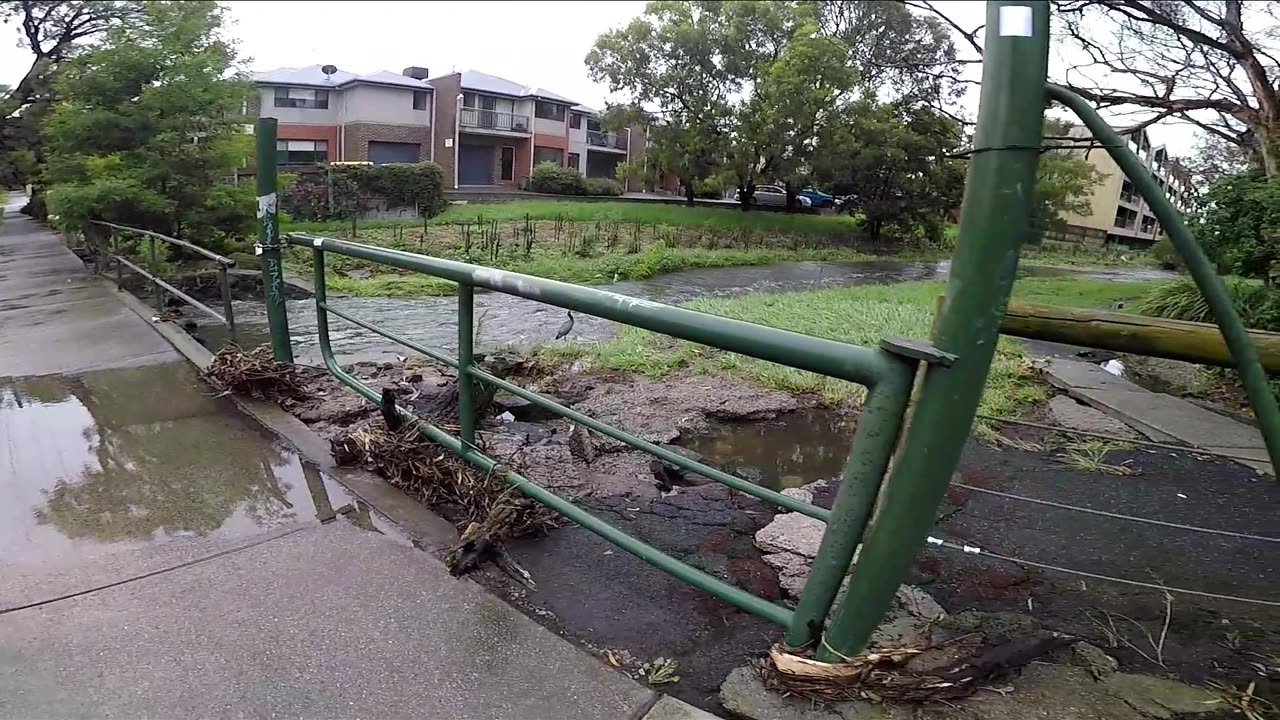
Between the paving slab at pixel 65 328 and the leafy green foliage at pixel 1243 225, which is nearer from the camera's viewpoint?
the paving slab at pixel 65 328

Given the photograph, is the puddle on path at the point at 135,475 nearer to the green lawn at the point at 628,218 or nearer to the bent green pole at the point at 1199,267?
the bent green pole at the point at 1199,267

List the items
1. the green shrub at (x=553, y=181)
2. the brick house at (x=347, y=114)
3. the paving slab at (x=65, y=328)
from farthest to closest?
the brick house at (x=347, y=114) → the green shrub at (x=553, y=181) → the paving slab at (x=65, y=328)

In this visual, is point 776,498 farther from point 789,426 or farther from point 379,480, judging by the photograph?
point 789,426

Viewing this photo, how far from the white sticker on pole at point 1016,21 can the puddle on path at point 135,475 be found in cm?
236

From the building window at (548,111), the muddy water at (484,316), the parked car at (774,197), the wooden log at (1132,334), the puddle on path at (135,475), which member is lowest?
the muddy water at (484,316)

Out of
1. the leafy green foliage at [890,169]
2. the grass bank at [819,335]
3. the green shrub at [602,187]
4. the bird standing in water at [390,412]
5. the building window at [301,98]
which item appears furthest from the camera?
the green shrub at [602,187]

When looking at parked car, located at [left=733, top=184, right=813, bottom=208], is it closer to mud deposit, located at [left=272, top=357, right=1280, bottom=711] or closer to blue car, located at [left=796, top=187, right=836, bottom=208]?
blue car, located at [left=796, top=187, right=836, bottom=208]

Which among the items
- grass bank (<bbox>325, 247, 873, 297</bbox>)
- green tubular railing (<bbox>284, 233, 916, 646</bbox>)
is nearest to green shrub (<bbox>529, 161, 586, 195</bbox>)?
grass bank (<bbox>325, 247, 873, 297</bbox>)

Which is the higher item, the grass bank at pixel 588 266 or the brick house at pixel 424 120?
the brick house at pixel 424 120

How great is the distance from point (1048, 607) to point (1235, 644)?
0.48 m

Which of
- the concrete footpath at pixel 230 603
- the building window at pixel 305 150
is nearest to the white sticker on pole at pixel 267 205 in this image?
the concrete footpath at pixel 230 603

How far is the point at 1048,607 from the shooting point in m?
2.58

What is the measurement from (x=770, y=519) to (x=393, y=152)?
37565 mm

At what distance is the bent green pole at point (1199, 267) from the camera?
1.48 metres
